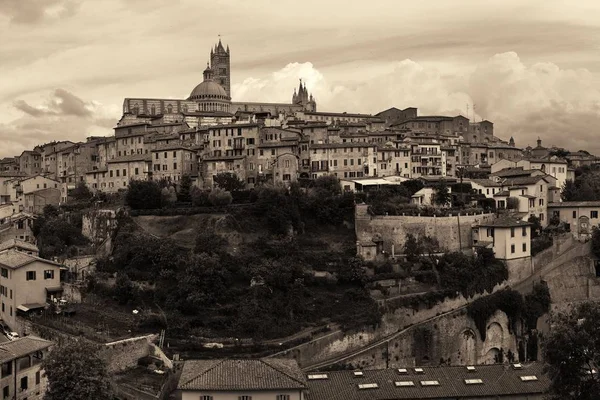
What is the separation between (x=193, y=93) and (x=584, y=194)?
55931 mm

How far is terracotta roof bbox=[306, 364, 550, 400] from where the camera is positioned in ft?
113

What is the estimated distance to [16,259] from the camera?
1997 inches

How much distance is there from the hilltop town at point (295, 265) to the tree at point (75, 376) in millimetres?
783

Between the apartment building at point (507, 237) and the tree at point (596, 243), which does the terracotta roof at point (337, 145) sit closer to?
the apartment building at point (507, 237)

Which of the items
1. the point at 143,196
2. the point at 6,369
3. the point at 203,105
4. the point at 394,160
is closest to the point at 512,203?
the point at 394,160

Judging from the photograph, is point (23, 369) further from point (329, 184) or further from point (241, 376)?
point (329, 184)

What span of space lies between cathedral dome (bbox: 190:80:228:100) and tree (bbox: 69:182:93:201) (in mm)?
31605

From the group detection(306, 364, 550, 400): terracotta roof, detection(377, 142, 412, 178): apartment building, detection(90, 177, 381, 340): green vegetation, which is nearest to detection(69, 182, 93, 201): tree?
A: detection(90, 177, 381, 340): green vegetation

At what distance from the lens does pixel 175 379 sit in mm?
38250

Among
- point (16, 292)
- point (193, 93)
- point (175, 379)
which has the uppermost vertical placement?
point (193, 93)

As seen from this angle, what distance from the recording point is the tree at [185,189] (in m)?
63.4

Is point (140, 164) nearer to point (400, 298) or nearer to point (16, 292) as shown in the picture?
point (16, 292)

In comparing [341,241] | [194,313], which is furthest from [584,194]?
[194,313]

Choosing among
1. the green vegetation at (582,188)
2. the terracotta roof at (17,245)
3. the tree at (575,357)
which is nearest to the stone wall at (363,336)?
the tree at (575,357)
